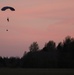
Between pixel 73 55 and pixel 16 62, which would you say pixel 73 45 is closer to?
pixel 73 55

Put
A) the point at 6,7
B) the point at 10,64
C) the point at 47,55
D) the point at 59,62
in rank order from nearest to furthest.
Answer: the point at 6,7 < the point at 59,62 < the point at 47,55 < the point at 10,64

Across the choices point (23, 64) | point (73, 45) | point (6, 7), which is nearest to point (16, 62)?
point (23, 64)

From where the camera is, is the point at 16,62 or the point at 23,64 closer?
the point at 23,64

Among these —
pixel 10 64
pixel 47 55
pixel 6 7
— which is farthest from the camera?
pixel 10 64

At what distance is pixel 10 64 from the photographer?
6412 inches

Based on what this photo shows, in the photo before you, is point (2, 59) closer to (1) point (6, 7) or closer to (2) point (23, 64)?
(2) point (23, 64)

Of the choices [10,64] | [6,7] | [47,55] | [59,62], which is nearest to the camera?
[6,7]

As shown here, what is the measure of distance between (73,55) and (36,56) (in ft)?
43.1

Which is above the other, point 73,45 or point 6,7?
point 73,45

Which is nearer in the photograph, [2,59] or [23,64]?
[23,64]

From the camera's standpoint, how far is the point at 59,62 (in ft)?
454

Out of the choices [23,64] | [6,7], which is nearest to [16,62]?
[23,64]

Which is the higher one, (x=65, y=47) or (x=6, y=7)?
(x=65, y=47)

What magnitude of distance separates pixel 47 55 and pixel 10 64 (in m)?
21.6
